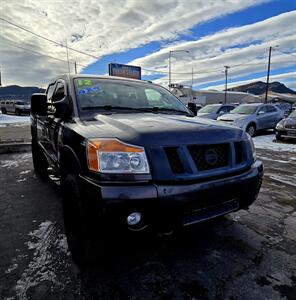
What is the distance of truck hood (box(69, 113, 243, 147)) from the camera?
2018 millimetres

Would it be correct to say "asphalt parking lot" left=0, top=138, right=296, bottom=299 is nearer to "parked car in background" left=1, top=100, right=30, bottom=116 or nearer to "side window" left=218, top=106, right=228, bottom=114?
"side window" left=218, top=106, right=228, bottom=114

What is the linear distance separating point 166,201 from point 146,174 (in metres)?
0.24

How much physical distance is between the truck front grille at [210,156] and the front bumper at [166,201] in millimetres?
128

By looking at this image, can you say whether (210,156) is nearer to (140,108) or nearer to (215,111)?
(140,108)

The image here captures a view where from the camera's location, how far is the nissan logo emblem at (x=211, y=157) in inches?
85.6

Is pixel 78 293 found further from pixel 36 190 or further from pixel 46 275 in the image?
pixel 36 190

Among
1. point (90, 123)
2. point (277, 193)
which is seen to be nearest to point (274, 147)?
point (277, 193)

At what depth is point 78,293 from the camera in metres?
2.00

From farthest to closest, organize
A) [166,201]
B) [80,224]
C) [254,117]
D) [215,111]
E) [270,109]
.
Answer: [215,111]
[270,109]
[254,117]
[80,224]
[166,201]

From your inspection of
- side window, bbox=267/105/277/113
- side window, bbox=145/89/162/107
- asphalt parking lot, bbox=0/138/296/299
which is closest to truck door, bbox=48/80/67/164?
asphalt parking lot, bbox=0/138/296/299

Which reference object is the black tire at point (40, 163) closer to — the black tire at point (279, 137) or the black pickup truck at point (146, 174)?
the black pickup truck at point (146, 174)

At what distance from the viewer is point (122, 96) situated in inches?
129

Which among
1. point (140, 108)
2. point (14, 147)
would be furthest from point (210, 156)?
point (14, 147)

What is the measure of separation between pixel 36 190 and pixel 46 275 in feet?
8.31
